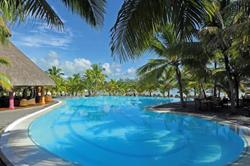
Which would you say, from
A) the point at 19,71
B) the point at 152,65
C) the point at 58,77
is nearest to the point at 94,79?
the point at 58,77

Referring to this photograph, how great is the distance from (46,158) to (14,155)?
0.66 meters

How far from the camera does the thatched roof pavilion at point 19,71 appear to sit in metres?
17.6

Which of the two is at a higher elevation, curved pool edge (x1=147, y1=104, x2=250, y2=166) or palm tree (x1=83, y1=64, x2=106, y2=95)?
palm tree (x1=83, y1=64, x2=106, y2=95)

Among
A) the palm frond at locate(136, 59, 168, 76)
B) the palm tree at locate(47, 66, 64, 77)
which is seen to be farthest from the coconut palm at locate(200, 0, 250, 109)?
the palm tree at locate(47, 66, 64, 77)

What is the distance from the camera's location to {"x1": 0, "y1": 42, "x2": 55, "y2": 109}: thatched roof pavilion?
57.7 ft

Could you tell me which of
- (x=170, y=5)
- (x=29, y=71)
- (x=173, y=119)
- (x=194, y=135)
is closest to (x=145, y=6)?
(x=170, y=5)

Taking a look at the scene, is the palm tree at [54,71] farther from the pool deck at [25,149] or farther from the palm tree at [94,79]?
the pool deck at [25,149]

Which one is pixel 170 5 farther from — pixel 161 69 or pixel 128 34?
pixel 161 69

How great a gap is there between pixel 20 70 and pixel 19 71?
0.22 m

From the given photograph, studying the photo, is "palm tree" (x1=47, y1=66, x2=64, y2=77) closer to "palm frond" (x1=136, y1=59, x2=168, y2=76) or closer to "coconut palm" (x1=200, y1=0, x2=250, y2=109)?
"palm frond" (x1=136, y1=59, x2=168, y2=76)

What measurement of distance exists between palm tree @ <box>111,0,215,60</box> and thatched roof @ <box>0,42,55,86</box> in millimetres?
14961

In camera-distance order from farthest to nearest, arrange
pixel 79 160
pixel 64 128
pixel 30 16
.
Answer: pixel 64 128
pixel 79 160
pixel 30 16

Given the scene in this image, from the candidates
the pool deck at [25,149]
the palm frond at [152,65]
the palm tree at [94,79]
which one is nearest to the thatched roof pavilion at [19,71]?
the palm frond at [152,65]

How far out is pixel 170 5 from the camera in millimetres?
3146
